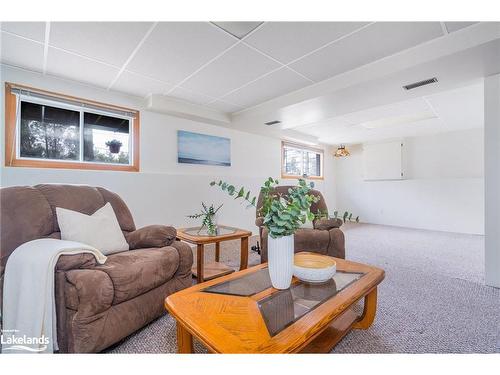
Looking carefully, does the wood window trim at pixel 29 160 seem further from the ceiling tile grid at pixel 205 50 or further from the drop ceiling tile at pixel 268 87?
the drop ceiling tile at pixel 268 87

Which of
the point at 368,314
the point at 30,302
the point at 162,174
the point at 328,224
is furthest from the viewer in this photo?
the point at 162,174

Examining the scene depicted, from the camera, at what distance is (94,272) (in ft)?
4.23

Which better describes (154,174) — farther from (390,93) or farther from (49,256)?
(390,93)

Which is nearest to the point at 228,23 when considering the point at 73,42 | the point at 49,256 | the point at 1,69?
the point at 73,42

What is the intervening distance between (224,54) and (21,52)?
1845mm

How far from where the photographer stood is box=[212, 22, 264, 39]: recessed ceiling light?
181 cm

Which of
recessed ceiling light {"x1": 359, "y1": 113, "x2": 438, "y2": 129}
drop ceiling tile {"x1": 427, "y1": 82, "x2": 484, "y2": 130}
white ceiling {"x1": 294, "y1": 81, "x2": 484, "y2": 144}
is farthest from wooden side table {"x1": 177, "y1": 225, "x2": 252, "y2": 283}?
recessed ceiling light {"x1": 359, "y1": 113, "x2": 438, "y2": 129}

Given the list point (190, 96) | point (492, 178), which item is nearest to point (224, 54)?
point (190, 96)

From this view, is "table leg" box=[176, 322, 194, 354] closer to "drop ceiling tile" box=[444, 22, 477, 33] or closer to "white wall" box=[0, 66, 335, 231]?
"white wall" box=[0, 66, 335, 231]

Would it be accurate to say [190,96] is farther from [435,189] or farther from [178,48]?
[435,189]

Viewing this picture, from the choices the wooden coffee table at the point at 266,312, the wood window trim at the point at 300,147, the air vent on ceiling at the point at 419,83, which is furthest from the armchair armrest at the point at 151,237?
the wood window trim at the point at 300,147

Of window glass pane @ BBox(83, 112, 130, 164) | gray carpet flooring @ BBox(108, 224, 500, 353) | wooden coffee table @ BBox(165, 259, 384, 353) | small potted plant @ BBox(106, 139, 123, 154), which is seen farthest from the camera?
small potted plant @ BBox(106, 139, 123, 154)

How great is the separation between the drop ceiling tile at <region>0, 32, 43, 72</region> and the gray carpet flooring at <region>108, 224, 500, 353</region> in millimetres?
2525
